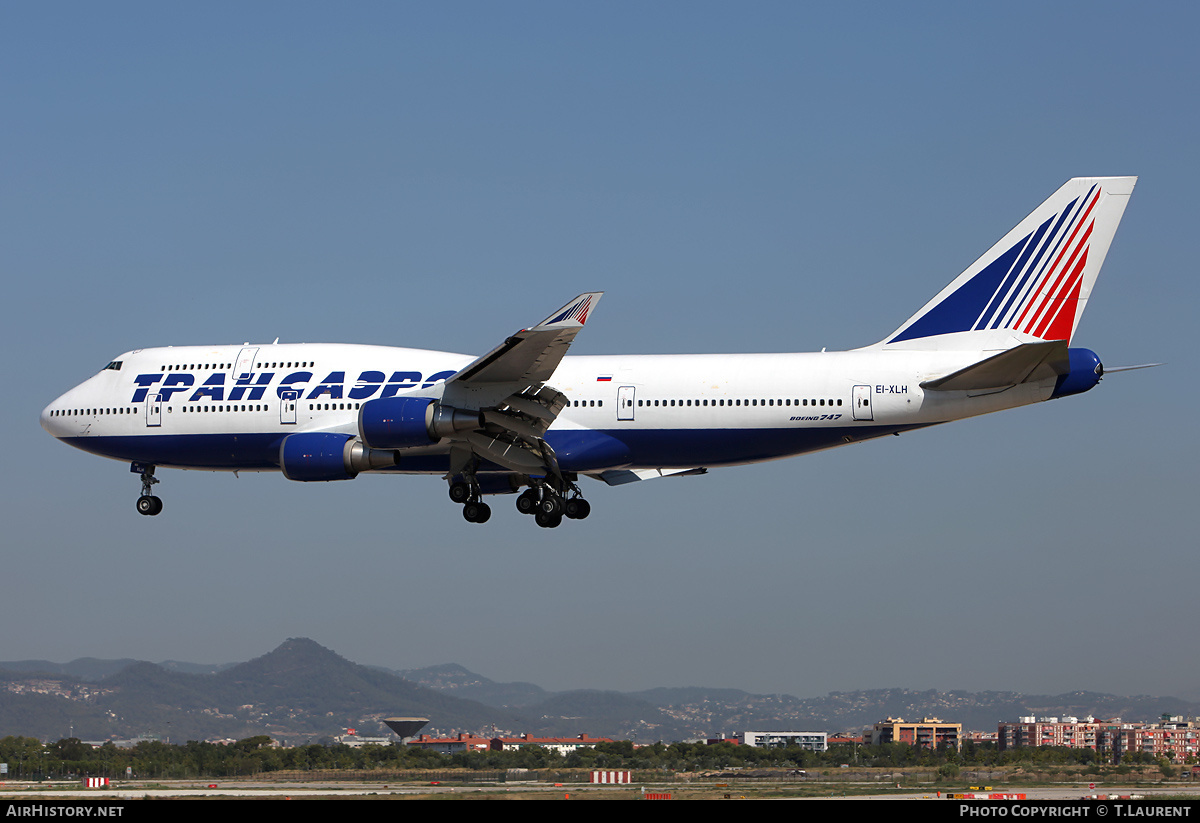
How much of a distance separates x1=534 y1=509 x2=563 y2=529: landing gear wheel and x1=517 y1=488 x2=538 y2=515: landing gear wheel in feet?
0.73

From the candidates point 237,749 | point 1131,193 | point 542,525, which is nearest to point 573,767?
point 542,525

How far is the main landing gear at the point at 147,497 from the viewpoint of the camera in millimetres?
36438

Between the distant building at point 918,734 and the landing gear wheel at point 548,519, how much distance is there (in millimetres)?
17183

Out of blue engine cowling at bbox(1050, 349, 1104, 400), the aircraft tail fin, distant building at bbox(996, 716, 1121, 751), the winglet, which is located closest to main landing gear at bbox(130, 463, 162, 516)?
the winglet

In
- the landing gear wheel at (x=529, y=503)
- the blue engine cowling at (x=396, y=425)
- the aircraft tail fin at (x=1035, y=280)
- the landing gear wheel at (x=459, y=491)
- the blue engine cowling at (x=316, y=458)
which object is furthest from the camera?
the landing gear wheel at (x=529, y=503)

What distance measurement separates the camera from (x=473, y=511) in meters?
34.1

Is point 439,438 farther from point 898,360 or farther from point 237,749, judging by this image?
point 237,749

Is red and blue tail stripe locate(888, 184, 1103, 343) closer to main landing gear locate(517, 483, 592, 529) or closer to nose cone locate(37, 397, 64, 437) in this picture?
main landing gear locate(517, 483, 592, 529)

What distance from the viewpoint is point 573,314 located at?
28969 millimetres

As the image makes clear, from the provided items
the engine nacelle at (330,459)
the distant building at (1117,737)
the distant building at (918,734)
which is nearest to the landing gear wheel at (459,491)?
the engine nacelle at (330,459)

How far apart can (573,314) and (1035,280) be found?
1195cm

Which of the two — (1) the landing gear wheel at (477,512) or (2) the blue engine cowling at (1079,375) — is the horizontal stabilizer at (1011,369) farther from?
(1) the landing gear wheel at (477,512)

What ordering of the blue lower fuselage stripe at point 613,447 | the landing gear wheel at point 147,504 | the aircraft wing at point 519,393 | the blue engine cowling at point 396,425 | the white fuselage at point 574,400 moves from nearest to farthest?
the aircraft wing at point 519,393, the blue engine cowling at point 396,425, the white fuselage at point 574,400, the blue lower fuselage stripe at point 613,447, the landing gear wheel at point 147,504
